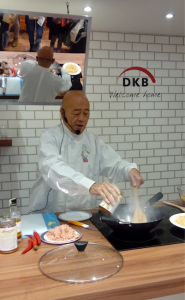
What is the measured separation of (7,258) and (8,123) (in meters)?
2.53

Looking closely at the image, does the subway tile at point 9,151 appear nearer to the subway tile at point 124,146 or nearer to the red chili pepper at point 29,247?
the subway tile at point 124,146

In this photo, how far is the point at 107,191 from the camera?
1.61 meters

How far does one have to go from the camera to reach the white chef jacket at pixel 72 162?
7.14 ft

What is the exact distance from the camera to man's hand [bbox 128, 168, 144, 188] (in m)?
2.13

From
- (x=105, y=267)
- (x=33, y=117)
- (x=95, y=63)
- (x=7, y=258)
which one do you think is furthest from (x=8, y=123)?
(x=105, y=267)

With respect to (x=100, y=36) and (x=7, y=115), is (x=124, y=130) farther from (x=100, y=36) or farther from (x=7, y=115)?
(x=7, y=115)

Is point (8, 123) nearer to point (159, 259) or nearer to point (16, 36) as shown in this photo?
point (16, 36)

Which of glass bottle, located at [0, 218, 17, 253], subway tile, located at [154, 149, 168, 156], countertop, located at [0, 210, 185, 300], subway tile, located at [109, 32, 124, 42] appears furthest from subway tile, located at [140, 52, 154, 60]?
glass bottle, located at [0, 218, 17, 253]

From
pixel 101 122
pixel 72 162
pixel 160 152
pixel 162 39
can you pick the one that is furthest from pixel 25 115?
pixel 162 39

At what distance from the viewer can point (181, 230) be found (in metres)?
1.70

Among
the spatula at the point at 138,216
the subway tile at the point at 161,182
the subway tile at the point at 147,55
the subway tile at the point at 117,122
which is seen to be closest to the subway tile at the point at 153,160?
the subway tile at the point at 161,182

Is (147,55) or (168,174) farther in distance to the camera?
(168,174)

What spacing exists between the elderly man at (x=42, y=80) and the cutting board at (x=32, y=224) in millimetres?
1106

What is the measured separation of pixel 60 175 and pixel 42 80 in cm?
98
